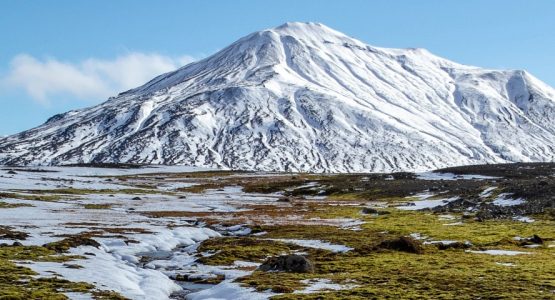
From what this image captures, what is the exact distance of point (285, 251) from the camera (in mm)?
46000

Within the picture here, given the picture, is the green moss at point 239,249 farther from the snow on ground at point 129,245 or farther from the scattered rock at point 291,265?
the scattered rock at point 291,265

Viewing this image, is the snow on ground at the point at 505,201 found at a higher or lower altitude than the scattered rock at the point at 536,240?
higher

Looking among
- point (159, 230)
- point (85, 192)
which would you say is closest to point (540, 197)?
point (159, 230)

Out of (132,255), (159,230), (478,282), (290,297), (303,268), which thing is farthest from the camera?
(159,230)

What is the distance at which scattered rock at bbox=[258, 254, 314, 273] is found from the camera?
3522 cm

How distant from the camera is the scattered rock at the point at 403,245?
144 feet

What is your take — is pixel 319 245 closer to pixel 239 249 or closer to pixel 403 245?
pixel 239 249

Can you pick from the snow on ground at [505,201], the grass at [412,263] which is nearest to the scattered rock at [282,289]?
the grass at [412,263]

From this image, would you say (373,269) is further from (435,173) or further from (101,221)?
(435,173)

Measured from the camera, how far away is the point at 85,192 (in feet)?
422

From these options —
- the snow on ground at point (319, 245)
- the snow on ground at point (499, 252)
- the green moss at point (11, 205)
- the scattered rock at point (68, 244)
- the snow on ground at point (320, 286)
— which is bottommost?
the snow on ground at point (499, 252)

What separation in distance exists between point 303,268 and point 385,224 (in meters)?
33.7

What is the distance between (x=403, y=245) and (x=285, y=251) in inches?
373

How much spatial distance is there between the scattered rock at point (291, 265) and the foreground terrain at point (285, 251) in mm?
101
